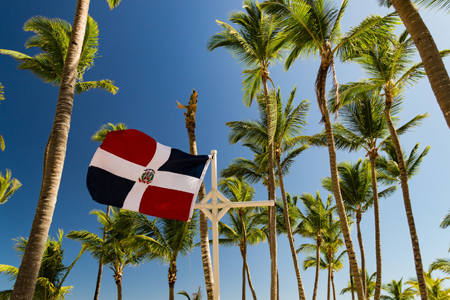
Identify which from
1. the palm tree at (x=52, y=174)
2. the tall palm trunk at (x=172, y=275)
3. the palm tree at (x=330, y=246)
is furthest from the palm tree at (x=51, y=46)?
the palm tree at (x=330, y=246)

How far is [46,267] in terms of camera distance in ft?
53.4

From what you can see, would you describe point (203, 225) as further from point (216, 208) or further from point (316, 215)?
point (316, 215)

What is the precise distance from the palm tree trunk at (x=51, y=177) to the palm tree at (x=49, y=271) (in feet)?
35.3

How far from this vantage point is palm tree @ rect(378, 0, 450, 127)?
4266mm

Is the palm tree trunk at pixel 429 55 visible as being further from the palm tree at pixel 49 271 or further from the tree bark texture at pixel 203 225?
the palm tree at pixel 49 271

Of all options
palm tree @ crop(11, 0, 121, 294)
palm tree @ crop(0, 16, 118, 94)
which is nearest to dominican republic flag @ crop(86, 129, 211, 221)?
palm tree @ crop(11, 0, 121, 294)

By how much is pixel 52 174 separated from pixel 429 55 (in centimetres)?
628

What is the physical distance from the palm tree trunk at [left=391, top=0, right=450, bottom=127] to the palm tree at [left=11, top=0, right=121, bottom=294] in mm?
6081

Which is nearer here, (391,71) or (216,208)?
(216,208)

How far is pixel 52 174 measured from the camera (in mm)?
5902

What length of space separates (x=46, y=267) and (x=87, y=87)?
912 cm

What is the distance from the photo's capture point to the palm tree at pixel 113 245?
59.4ft

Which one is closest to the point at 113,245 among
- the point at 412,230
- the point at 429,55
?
the point at 412,230

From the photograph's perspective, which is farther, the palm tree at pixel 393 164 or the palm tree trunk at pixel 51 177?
the palm tree at pixel 393 164
